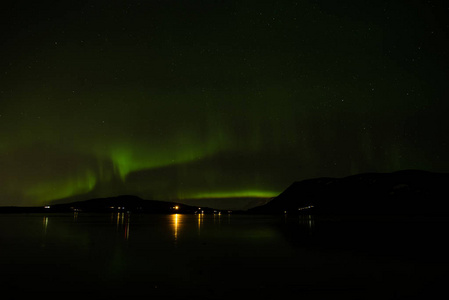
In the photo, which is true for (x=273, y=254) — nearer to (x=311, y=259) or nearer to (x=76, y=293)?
(x=311, y=259)

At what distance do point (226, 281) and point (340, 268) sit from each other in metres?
7.23

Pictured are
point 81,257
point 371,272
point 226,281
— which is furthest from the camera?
point 81,257

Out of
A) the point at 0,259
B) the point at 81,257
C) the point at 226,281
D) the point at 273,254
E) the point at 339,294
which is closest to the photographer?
the point at 339,294

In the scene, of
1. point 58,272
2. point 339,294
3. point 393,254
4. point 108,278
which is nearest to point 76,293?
point 108,278

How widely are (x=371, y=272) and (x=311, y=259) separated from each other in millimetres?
6324

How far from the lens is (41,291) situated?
54.9ft

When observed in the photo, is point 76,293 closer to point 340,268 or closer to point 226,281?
point 226,281

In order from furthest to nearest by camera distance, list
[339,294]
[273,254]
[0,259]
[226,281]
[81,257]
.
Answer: [273,254], [81,257], [0,259], [226,281], [339,294]

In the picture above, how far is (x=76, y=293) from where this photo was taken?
16359 millimetres

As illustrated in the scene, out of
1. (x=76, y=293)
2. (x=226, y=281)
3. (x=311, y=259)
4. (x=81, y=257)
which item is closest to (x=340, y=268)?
(x=311, y=259)

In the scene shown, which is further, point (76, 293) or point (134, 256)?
point (134, 256)

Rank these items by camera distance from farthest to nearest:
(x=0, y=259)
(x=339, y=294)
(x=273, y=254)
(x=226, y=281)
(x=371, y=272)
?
(x=273, y=254)
(x=0, y=259)
(x=371, y=272)
(x=226, y=281)
(x=339, y=294)

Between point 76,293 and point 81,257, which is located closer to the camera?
point 76,293

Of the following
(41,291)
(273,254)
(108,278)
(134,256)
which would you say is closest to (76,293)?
(41,291)
